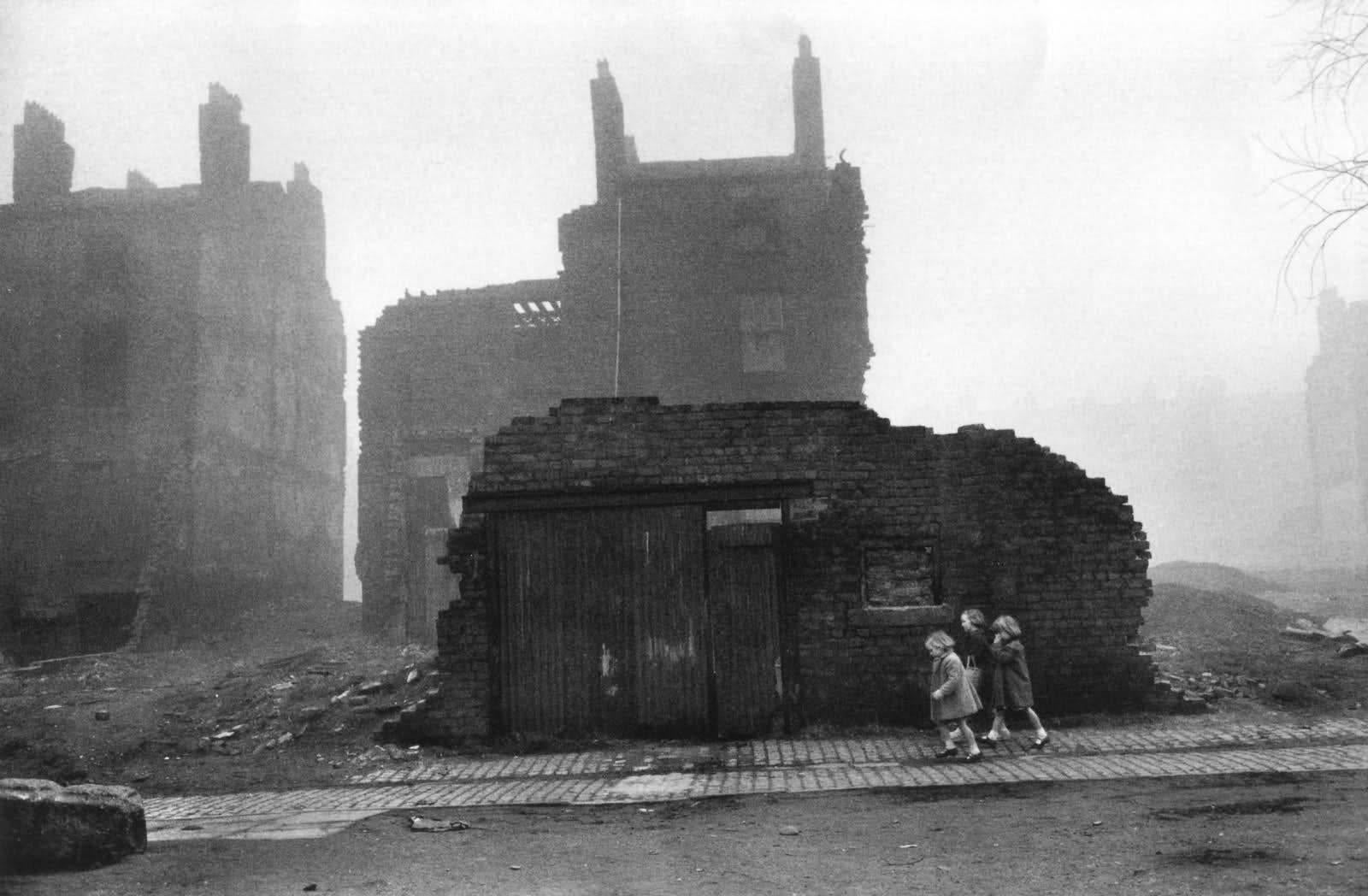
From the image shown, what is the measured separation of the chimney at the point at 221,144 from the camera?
86.6 feet

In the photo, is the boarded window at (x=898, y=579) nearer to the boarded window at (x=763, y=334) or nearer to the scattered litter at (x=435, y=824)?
the scattered litter at (x=435, y=824)

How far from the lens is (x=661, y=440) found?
11.5 m

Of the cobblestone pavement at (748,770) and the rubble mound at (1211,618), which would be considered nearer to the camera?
the cobblestone pavement at (748,770)

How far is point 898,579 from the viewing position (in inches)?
448

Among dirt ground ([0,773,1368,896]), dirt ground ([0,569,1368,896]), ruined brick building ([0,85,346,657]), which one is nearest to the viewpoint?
dirt ground ([0,773,1368,896])

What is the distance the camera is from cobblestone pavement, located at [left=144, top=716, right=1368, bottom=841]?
8414 millimetres

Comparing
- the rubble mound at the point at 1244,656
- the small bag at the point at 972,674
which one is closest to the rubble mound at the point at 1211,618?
the rubble mound at the point at 1244,656

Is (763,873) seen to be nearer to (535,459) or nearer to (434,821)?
(434,821)

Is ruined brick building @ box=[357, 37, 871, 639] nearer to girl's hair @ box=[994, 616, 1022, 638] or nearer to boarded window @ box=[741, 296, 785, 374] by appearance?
boarded window @ box=[741, 296, 785, 374]

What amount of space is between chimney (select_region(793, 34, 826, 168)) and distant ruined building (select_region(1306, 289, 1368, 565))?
33.8 metres

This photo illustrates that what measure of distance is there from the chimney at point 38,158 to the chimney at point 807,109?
18.4m

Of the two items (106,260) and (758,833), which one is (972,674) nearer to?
(758,833)

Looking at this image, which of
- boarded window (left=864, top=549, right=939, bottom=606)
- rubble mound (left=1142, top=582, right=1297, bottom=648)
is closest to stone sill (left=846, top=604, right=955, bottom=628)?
boarded window (left=864, top=549, right=939, bottom=606)

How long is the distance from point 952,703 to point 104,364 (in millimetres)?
22477
